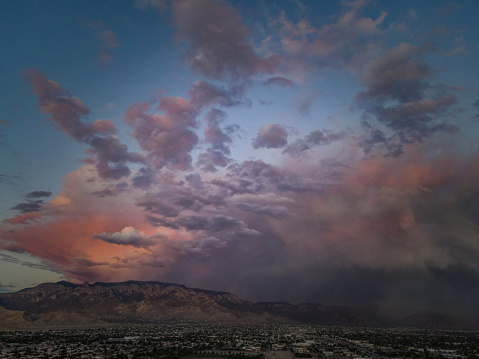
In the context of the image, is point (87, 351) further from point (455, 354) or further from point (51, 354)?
point (455, 354)

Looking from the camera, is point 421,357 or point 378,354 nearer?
point 421,357

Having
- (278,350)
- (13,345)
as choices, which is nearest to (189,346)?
(278,350)

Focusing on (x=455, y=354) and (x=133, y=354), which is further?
(x=455, y=354)

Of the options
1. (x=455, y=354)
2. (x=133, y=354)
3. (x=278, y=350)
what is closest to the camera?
(x=133, y=354)

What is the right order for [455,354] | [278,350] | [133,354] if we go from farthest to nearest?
[278,350] < [455,354] < [133,354]

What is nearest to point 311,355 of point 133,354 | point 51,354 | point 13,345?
point 133,354

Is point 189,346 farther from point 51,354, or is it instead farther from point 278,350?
point 51,354

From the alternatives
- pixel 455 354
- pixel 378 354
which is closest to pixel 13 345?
pixel 378 354
